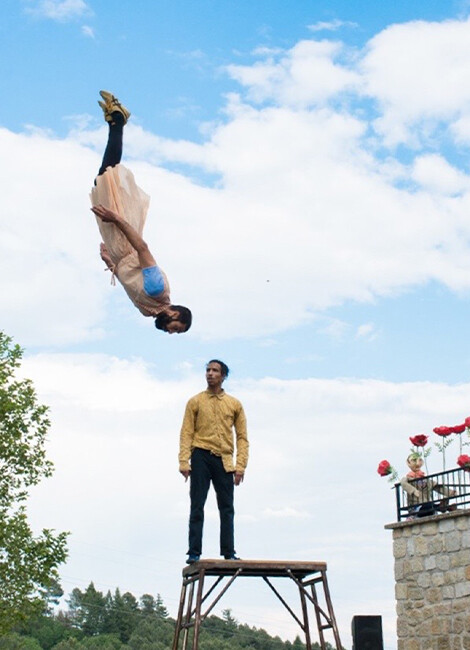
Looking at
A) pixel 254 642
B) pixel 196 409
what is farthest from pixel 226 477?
A: pixel 254 642

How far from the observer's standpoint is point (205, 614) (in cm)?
818

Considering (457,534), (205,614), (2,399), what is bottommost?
(205,614)

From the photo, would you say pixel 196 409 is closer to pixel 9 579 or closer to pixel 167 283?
pixel 167 283

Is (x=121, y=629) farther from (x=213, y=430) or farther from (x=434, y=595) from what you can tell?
(x=213, y=430)

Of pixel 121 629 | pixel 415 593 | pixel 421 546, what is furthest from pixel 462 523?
pixel 121 629

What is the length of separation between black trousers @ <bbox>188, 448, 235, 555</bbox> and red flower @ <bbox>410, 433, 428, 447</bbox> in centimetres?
835

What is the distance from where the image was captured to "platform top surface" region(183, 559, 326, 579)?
8305mm

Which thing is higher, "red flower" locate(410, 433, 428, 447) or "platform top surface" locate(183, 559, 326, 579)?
"red flower" locate(410, 433, 428, 447)

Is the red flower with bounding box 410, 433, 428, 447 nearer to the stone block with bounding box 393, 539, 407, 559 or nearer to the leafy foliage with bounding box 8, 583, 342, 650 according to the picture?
the stone block with bounding box 393, 539, 407, 559

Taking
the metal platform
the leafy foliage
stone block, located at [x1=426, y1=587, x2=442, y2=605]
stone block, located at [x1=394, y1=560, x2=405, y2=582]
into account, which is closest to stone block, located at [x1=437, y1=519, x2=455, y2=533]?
stone block, located at [x1=426, y1=587, x2=442, y2=605]

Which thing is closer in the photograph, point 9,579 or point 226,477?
point 226,477

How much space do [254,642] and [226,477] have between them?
176ft

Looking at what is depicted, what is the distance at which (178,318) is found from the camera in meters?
8.11

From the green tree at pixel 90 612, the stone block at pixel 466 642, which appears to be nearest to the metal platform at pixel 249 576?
the stone block at pixel 466 642
